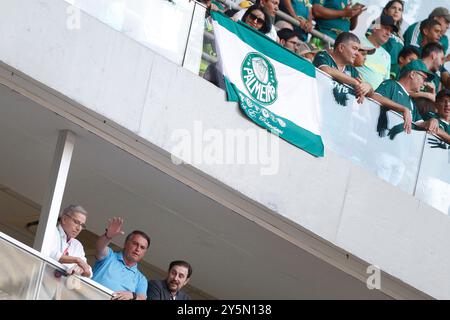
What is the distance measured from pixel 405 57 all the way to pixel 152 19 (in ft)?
10.7

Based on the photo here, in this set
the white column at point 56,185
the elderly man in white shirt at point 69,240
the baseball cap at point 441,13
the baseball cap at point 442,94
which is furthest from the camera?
the baseball cap at point 441,13

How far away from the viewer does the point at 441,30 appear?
12539mm

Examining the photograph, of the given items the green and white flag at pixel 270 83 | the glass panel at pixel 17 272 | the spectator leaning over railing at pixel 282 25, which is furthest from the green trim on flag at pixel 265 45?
the glass panel at pixel 17 272

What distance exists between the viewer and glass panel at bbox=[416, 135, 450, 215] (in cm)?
1049

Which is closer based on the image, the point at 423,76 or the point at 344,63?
the point at 344,63

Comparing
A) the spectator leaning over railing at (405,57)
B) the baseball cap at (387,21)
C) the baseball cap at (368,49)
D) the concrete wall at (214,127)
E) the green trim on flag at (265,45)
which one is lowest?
the concrete wall at (214,127)

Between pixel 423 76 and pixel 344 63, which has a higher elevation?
pixel 423 76

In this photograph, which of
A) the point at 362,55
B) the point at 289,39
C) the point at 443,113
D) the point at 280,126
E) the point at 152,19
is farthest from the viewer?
the point at 443,113

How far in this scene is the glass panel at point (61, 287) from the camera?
7891 millimetres

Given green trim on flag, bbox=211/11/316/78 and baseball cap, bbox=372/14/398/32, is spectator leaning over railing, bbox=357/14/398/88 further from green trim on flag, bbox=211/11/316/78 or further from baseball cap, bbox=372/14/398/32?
green trim on flag, bbox=211/11/316/78

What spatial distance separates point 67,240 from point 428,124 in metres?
3.51

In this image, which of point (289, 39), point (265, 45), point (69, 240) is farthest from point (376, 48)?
point (69, 240)

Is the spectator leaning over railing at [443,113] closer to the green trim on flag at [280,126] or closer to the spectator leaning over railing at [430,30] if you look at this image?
the spectator leaning over railing at [430,30]

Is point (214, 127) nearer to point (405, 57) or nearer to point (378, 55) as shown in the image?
point (378, 55)
